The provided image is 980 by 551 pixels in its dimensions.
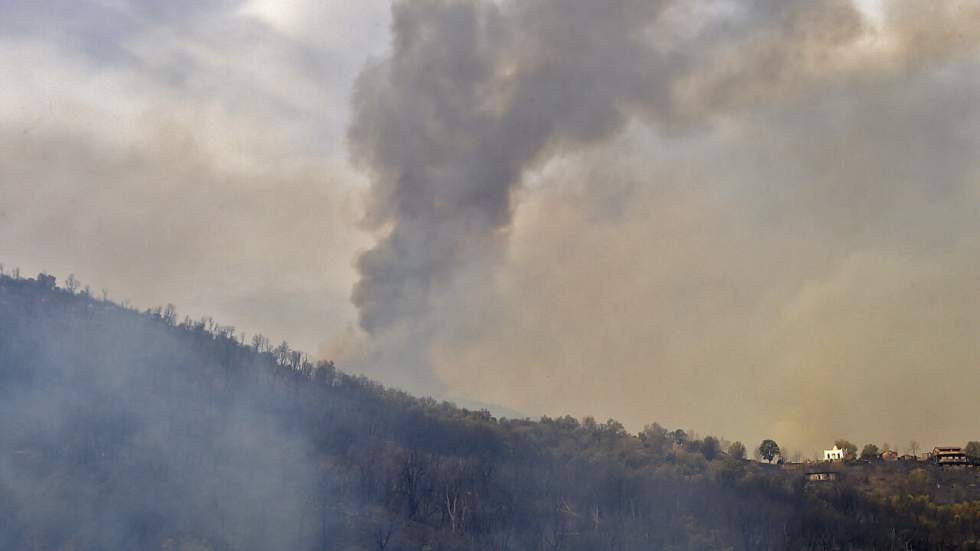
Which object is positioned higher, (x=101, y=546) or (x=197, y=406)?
(x=197, y=406)

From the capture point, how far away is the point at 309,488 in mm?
156250

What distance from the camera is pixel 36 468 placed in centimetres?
14462

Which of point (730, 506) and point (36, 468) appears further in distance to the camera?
point (730, 506)

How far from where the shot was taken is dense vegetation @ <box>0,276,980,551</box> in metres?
138

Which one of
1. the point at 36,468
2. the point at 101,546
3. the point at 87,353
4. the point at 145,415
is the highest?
the point at 87,353

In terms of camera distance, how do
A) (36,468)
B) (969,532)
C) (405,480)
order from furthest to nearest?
1. (969,532)
2. (405,480)
3. (36,468)

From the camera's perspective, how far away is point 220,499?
147 m

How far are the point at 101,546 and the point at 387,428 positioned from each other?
246ft

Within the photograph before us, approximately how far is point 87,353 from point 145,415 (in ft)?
108

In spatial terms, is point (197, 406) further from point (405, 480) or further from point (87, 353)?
point (405, 480)

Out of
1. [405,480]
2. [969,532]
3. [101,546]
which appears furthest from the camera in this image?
[969,532]

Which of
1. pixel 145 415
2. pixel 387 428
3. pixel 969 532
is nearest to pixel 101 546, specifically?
pixel 145 415

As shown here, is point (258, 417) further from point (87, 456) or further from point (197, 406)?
point (87, 456)

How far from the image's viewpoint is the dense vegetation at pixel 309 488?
138000 millimetres
